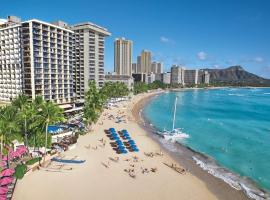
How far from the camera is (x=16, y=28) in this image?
6203 centimetres

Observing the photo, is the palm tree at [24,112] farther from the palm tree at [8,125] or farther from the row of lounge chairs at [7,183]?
the row of lounge chairs at [7,183]

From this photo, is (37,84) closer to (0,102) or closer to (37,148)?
(0,102)

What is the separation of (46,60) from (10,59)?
1098cm

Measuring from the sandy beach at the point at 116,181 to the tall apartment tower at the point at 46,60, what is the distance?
2776cm

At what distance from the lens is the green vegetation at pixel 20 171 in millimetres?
29047

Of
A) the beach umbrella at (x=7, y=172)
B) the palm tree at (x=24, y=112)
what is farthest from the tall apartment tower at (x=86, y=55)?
the beach umbrella at (x=7, y=172)

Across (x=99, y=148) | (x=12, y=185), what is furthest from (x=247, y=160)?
(x=12, y=185)

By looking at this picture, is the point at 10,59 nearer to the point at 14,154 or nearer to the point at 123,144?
the point at 14,154

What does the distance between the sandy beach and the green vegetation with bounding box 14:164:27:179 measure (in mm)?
759

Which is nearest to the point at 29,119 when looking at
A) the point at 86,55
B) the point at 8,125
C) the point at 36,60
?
the point at 8,125

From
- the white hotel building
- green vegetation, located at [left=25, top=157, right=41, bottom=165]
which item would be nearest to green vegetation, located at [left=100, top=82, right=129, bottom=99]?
the white hotel building

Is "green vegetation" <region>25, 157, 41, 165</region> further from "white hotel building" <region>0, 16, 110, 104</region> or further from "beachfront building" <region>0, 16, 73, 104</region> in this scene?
"beachfront building" <region>0, 16, 73, 104</region>

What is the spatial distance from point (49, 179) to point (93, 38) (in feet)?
255

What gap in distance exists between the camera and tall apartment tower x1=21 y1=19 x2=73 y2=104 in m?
59.6
